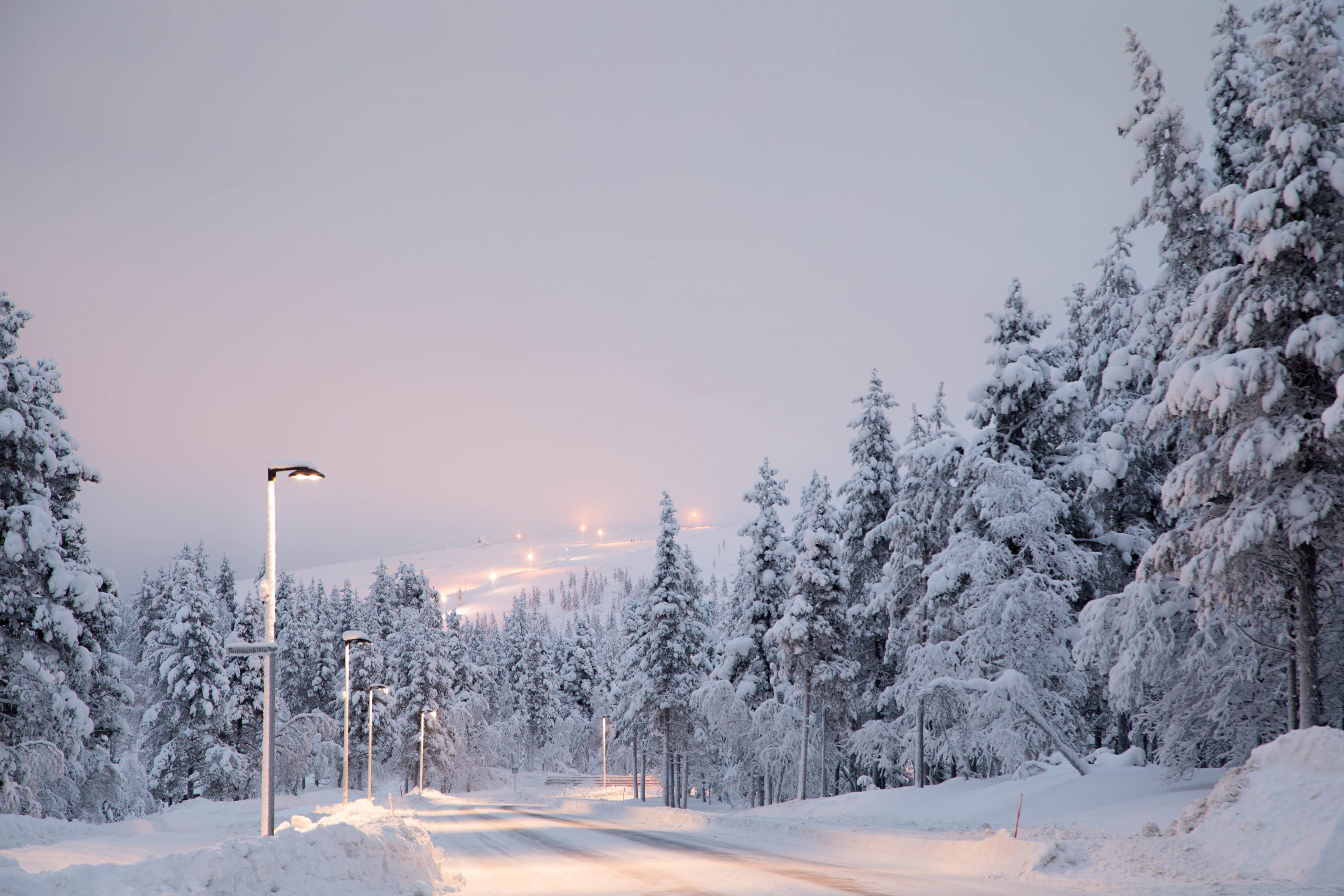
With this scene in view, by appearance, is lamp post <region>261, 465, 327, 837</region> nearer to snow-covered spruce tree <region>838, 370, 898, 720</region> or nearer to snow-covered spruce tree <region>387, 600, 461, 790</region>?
snow-covered spruce tree <region>838, 370, 898, 720</region>

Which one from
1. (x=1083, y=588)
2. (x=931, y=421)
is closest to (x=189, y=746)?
(x=931, y=421)

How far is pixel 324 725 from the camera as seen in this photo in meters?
62.4

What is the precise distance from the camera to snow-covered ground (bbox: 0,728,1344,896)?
1220cm

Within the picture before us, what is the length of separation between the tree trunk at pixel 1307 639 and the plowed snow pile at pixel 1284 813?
203cm

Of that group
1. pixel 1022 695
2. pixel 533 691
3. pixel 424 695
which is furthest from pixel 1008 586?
pixel 533 691

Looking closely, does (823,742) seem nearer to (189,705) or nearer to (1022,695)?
(1022,695)

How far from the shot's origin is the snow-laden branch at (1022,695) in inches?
1040

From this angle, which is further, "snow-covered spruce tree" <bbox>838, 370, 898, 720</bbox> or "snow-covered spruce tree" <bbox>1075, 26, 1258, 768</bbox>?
"snow-covered spruce tree" <bbox>838, 370, 898, 720</bbox>

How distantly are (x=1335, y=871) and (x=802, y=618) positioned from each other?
2531 centimetres

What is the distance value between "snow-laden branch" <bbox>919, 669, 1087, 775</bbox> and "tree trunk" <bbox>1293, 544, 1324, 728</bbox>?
30.7ft

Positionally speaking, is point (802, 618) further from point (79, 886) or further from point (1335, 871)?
point (79, 886)

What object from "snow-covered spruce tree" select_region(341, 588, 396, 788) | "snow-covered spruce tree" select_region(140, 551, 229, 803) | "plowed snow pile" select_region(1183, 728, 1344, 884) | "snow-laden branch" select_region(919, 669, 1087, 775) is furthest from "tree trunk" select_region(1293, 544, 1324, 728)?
"snow-covered spruce tree" select_region(341, 588, 396, 788)

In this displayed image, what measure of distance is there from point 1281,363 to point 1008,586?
12.7 meters

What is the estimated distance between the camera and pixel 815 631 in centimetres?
3712
